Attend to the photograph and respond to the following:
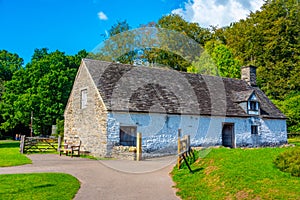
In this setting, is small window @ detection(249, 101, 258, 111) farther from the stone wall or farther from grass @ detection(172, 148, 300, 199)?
grass @ detection(172, 148, 300, 199)

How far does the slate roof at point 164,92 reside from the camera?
2154cm

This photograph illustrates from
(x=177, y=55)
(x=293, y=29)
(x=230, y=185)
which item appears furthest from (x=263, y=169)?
(x=293, y=29)

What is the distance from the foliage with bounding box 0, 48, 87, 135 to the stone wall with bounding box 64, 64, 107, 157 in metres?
18.1

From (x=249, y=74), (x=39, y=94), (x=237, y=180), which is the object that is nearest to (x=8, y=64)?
(x=39, y=94)

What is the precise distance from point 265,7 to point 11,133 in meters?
47.5

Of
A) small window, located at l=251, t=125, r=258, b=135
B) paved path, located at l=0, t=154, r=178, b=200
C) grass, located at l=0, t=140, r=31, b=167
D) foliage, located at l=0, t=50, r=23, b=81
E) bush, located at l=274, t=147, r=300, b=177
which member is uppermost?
foliage, located at l=0, t=50, r=23, b=81

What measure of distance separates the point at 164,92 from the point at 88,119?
6114 millimetres

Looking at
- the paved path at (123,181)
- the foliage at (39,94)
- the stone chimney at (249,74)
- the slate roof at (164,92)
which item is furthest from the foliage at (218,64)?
the paved path at (123,181)

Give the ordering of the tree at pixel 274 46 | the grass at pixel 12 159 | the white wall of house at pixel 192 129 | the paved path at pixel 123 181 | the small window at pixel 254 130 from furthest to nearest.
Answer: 1. the tree at pixel 274 46
2. the small window at pixel 254 130
3. the white wall of house at pixel 192 129
4. the grass at pixel 12 159
5. the paved path at pixel 123 181

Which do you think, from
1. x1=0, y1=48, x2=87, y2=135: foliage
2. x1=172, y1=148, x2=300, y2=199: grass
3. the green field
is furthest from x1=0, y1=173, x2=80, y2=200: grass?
x1=0, y1=48, x2=87, y2=135: foliage

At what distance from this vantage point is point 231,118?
83.0 feet

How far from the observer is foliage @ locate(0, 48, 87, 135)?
4278 centimetres

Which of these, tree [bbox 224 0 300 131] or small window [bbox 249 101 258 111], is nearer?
small window [bbox 249 101 258 111]

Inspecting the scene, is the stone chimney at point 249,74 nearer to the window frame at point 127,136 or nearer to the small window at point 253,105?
the small window at point 253,105
